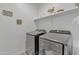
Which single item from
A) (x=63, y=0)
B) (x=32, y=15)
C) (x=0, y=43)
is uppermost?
(x=63, y=0)

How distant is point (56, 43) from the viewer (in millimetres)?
1155

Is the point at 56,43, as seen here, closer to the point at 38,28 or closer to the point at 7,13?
the point at 38,28

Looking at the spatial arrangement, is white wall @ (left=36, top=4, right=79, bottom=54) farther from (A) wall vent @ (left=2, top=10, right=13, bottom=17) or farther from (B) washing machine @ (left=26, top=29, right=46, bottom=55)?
(A) wall vent @ (left=2, top=10, right=13, bottom=17)

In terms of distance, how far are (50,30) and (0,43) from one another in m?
0.54

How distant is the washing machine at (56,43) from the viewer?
113cm

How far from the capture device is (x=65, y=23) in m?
1.19

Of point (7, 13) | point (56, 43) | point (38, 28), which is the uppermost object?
point (7, 13)

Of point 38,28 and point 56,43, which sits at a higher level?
point 38,28

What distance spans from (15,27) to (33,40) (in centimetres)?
24

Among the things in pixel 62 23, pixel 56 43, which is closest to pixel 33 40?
pixel 56 43

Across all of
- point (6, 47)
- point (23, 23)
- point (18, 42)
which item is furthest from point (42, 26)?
point (6, 47)

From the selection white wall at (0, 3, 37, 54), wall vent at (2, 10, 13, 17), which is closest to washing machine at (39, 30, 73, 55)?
white wall at (0, 3, 37, 54)

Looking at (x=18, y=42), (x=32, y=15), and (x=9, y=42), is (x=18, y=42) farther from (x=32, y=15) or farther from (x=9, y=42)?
(x=32, y=15)

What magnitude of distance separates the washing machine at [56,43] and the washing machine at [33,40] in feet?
0.13
